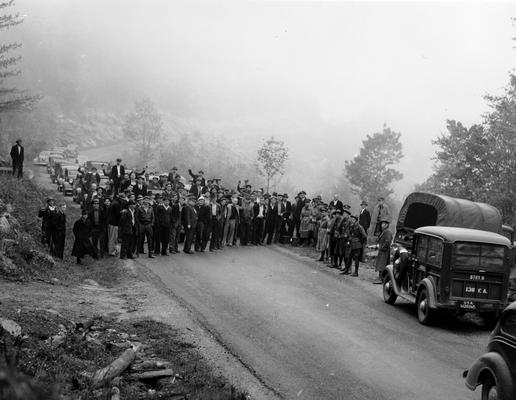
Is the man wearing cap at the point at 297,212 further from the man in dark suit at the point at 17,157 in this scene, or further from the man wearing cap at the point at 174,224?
the man in dark suit at the point at 17,157

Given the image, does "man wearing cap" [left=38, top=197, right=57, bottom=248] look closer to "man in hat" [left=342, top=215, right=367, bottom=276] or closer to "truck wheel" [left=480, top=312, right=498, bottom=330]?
"man in hat" [left=342, top=215, right=367, bottom=276]

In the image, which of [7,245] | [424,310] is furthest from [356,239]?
[7,245]

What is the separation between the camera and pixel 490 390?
752cm

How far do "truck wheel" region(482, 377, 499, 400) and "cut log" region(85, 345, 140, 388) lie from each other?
193 inches

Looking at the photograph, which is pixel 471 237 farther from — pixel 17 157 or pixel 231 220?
pixel 17 157

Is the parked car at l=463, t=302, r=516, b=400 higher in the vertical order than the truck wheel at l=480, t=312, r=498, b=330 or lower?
higher

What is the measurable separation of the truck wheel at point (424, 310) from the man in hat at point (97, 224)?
1031 centimetres

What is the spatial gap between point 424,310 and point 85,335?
742cm

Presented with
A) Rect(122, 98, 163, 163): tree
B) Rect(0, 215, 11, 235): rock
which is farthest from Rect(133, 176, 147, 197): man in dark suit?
Rect(122, 98, 163, 163): tree

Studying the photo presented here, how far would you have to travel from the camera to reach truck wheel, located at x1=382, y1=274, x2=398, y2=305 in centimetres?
1457

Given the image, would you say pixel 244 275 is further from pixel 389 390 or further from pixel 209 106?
pixel 209 106

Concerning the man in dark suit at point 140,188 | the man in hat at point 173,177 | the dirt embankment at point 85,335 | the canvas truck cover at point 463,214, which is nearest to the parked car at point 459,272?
the canvas truck cover at point 463,214

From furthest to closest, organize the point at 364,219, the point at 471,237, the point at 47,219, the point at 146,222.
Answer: the point at 364,219
the point at 146,222
the point at 47,219
the point at 471,237

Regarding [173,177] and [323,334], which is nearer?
[323,334]
